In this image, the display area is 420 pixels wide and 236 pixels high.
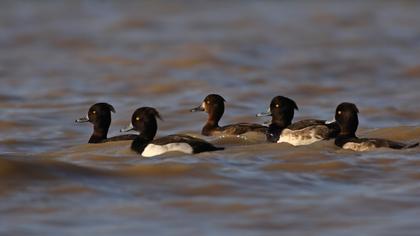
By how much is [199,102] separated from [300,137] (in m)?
4.54

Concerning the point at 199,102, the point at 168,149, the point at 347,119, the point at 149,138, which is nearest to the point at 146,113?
the point at 149,138

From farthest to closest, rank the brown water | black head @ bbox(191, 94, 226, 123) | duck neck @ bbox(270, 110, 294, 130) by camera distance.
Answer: black head @ bbox(191, 94, 226, 123) < duck neck @ bbox(270, 110, 294, 130) < the brown water

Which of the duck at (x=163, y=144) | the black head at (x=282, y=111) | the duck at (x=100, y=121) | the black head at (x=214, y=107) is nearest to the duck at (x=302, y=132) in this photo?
the black head at (x=282, y=111)

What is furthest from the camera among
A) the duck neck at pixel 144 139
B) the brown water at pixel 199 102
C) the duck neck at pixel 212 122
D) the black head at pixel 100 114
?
the duck neck at pixel 212 122

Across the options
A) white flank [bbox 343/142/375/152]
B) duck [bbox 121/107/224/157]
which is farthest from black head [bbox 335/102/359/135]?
duck [bbox 121/107/224/157]

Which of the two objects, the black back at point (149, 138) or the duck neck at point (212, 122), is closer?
the black back at point (149, 138)

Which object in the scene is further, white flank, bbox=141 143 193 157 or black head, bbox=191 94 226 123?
black head, bbox=191 94 226 123

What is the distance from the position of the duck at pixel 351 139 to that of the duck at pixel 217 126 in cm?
112

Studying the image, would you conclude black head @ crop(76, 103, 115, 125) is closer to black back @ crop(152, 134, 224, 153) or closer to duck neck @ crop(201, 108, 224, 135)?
duck neck @ crop(201, 108, 224, 135)

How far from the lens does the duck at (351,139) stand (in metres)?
12.0

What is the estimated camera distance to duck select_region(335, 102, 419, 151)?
12.0 meters

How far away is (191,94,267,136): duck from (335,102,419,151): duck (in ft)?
3.68

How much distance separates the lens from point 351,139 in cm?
1225

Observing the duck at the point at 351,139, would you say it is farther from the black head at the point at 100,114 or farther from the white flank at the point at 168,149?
the black head at the point at 100,114
